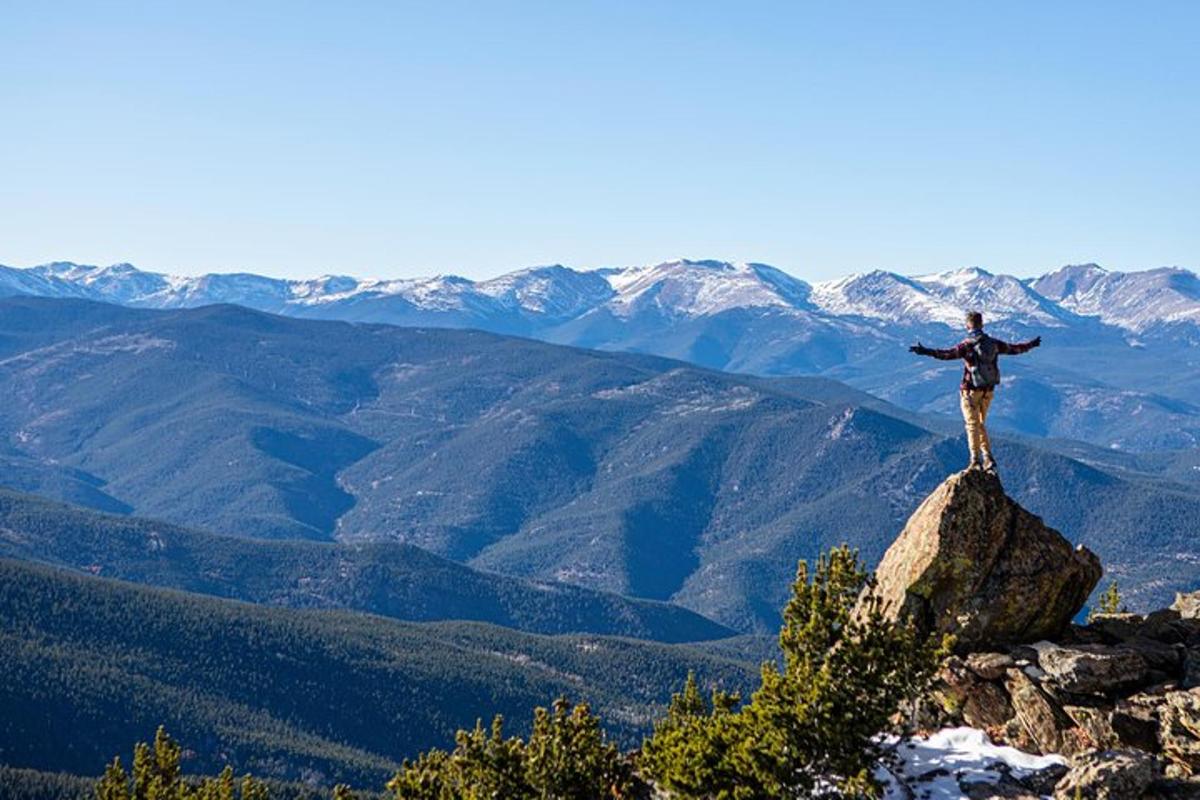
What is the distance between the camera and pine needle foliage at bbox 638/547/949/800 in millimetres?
46188

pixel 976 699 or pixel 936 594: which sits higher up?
pixel 936 594

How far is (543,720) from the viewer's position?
53.9 meters

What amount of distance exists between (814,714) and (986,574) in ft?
40.3

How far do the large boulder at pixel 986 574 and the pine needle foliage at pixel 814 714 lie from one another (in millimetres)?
4263

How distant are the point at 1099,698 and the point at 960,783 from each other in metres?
7.04

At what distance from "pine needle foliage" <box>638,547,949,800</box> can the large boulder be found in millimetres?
4263

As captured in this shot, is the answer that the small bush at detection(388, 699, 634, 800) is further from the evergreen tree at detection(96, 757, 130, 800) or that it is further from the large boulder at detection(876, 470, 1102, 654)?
the large boulder at detection(876, 470, 1102, 654)

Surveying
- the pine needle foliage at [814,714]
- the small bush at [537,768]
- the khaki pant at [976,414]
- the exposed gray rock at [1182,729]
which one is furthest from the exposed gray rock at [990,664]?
the small bush at [537,768]

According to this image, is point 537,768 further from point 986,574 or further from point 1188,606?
point 1188,606

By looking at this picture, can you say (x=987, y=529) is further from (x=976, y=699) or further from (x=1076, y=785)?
(x=1076, y=785)

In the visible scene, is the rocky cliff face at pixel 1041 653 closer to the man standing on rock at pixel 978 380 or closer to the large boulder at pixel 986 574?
the large boulder at pixel 986 574

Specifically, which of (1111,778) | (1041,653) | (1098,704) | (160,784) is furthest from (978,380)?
(160,784)

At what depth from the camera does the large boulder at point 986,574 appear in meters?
54.5

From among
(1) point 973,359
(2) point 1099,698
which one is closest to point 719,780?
(2) point 1099,698
